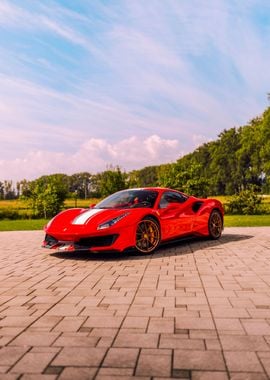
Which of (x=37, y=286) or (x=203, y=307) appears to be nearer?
(x=203, y=307)

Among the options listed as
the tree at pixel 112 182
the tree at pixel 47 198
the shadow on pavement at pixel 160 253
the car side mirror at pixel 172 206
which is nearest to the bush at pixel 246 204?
the tree at pixel 112 182

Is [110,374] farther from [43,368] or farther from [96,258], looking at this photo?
[96,258]

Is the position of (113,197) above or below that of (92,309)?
above

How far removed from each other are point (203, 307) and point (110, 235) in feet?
11.4

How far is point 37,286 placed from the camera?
5.20 m

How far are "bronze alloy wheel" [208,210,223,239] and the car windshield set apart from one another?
1942 mm

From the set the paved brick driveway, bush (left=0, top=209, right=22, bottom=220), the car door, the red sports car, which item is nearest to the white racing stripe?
the red sports car

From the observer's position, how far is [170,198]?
8.88 meters

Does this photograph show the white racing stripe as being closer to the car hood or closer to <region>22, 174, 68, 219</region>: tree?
the car hood

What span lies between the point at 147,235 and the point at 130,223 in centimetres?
55

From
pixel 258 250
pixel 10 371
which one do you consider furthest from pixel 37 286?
pixel 258 250

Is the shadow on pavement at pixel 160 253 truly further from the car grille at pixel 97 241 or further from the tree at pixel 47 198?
the tree at pixel 47 198

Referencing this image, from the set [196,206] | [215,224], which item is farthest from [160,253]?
[215,224]

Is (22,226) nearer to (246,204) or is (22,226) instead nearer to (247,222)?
(247,222)
